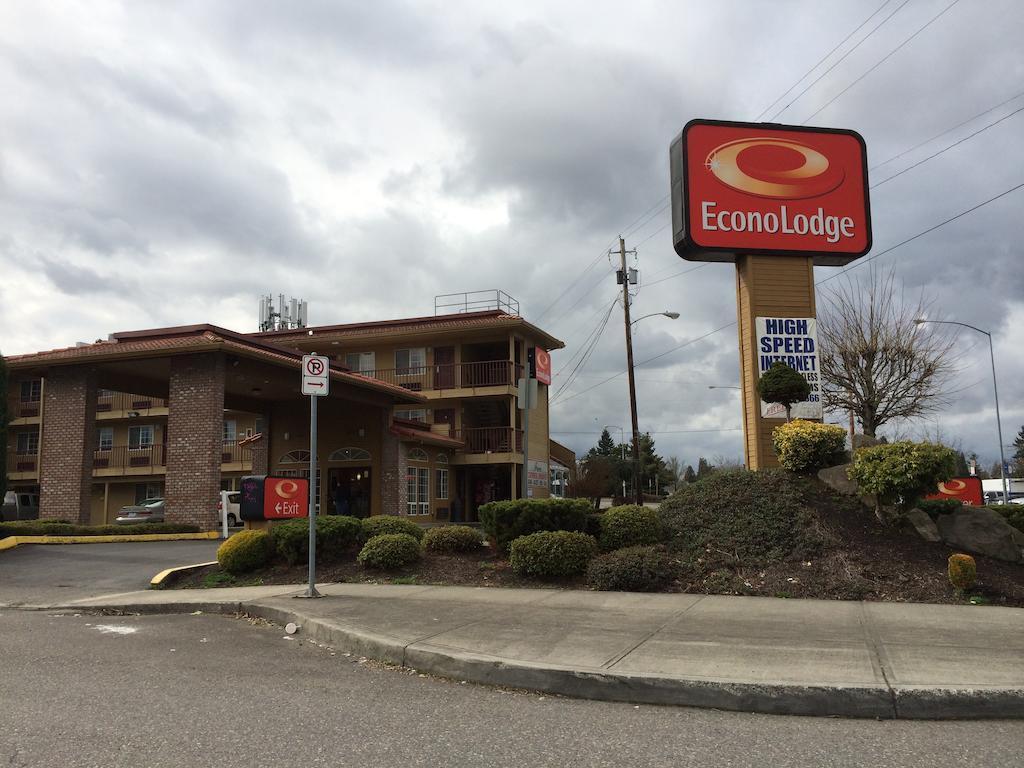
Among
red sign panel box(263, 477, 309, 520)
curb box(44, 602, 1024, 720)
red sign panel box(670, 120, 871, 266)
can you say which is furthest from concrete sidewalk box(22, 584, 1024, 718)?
red sign panel box(670, 120, 871, 266)

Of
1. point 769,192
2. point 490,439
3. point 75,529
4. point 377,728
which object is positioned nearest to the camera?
point 377,728

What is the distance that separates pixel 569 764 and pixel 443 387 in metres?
32.6

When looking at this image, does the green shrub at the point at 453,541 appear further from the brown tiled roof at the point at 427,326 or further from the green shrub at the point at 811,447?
the brown tiled roof at the point at 427,326

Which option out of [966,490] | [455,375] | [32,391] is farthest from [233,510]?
[32,391]

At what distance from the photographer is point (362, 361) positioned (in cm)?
3881

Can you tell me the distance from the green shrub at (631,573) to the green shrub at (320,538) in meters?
4.14

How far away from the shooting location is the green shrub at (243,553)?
11883 mm

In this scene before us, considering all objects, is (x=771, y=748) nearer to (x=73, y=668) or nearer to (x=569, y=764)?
(x=569, y=764)

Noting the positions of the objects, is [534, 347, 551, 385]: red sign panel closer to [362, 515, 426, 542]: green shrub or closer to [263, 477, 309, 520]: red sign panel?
[362, 515, 426, 542]: green shrub

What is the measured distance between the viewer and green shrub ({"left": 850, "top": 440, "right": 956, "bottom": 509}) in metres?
9.87

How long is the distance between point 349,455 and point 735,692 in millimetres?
→ 25876

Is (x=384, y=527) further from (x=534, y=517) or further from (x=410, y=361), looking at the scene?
(x=410, y=361)

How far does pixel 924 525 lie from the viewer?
10742 millimetres

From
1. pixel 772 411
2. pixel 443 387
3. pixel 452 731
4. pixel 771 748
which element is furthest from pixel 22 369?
pixel 771 748
